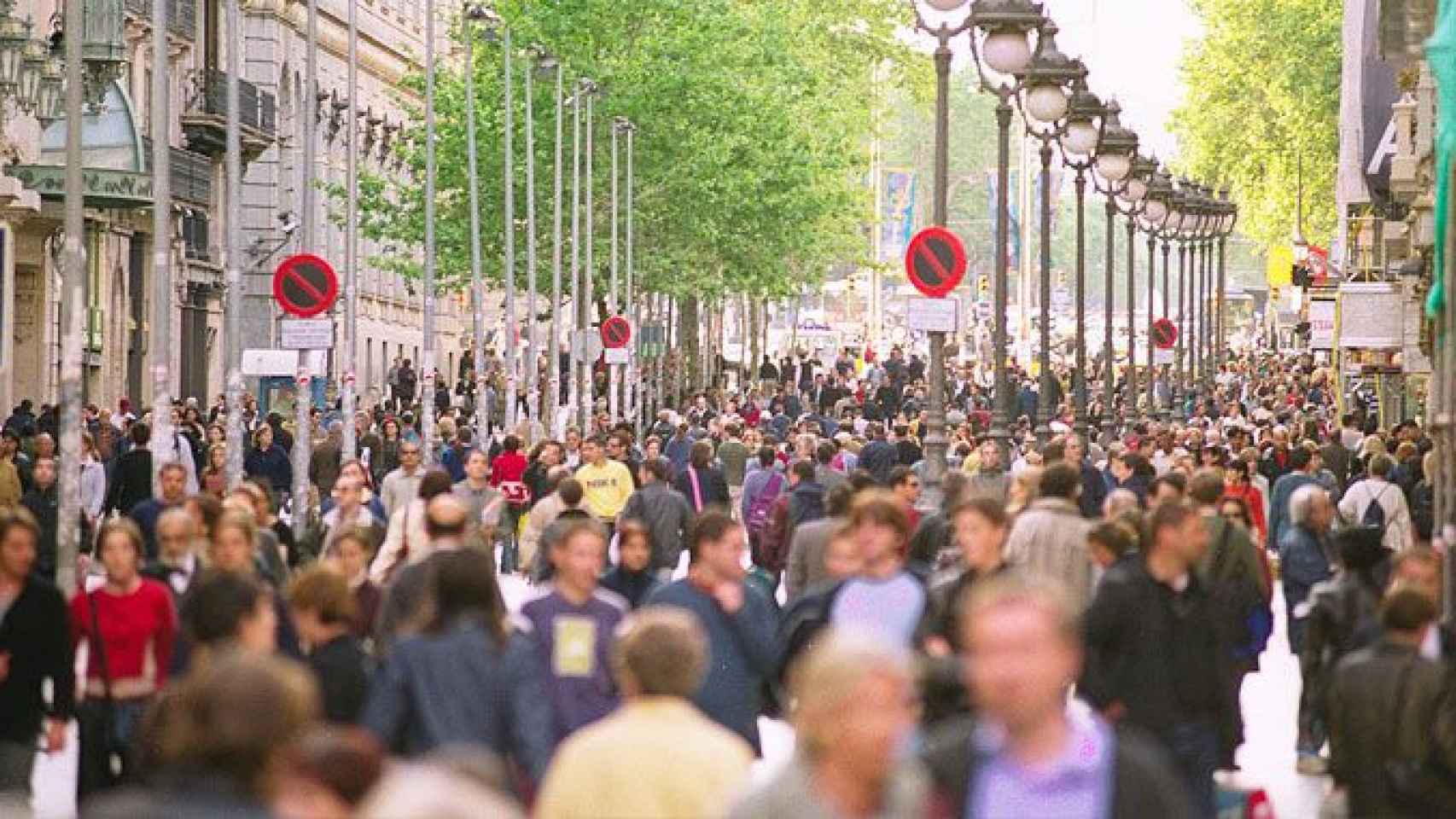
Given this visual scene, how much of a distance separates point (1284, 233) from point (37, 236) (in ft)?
168

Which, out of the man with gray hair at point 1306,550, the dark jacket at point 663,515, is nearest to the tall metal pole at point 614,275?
the dark jacket at point 663,515

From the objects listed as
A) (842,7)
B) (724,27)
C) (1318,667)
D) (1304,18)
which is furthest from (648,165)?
(1318,667)

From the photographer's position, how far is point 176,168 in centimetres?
6244

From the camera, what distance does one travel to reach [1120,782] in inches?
301

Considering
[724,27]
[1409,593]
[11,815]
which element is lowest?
[11,815]

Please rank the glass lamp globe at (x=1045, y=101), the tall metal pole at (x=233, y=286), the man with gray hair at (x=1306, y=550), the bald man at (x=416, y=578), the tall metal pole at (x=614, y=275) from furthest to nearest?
the tall metal pole at (x=614, y=275)
the glass lamp globe at (x=1045, y=101)
the tall metal pole at (x=233, y=286)
the man with gray hair at (x=1306, y=550)
the bald man at (x=416, y=578)

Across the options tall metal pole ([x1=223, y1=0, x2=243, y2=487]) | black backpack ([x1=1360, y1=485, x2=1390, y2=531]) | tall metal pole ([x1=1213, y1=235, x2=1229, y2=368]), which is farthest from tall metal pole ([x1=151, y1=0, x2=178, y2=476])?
tall metal pole ([x1=1213, y1=235, x2=1229, y2=368])

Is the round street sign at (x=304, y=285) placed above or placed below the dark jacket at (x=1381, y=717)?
above

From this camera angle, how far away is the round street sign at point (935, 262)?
98.7 feet

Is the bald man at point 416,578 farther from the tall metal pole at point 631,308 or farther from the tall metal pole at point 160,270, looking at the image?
the tall metal pole at point 631,308

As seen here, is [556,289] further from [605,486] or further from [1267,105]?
[605,486]

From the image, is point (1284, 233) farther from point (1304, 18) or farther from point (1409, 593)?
point (1409, 593)

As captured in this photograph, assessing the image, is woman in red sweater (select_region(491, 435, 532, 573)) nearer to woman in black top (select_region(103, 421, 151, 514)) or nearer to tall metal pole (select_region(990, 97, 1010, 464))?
tall metal pole (select_region(990, 97, 1010, 464))

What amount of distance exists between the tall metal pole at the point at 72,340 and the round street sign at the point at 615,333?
3723 centimetres
